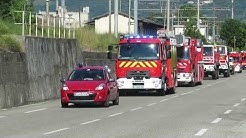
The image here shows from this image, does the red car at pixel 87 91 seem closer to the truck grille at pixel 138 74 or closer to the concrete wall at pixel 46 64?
the concrete wall at pixel 46 64

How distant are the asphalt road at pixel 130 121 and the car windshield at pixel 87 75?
1.13 m

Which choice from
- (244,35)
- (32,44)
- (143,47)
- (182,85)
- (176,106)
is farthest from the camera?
(244,35)

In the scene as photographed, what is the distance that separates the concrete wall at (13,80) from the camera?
28.4 m

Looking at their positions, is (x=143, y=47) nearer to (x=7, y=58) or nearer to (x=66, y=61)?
(x=66, y=61)

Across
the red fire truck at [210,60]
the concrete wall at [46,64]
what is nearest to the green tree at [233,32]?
the red fire truck at [210,60]

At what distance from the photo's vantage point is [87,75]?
2859 centimetres

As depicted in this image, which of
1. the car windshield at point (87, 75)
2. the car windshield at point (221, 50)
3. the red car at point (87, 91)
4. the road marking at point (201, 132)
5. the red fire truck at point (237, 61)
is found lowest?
the red fire truck at point (237, 61)

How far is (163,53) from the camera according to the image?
121ft

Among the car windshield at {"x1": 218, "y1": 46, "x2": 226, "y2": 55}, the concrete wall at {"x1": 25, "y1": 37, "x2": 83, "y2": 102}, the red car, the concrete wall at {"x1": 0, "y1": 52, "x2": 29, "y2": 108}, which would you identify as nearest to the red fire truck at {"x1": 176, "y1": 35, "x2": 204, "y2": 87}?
the concrete wall at {"x1": 25, "y1": 37, "x2": 83, "y2": 102}

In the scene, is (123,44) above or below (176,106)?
above

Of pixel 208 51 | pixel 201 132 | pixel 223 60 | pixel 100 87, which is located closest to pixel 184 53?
pixel 208 51

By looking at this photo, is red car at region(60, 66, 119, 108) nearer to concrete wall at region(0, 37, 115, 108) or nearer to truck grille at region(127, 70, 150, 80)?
concrete wall at region(0, 37, 115, 108)

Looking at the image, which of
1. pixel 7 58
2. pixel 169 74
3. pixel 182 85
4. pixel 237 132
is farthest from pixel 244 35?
pixel 237 132

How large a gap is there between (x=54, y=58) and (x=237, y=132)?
2032cm
